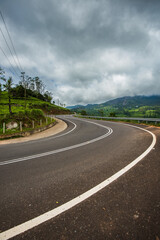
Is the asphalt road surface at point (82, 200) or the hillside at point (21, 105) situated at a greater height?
the hillside at point (21, 105)

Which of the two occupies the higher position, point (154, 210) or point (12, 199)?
point (154, 210)

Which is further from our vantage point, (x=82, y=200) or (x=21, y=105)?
(x=21, y=105)

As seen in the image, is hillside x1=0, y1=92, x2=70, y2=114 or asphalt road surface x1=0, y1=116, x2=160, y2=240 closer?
asphalt road surface x1=0, y1=116, x2=160, y2=240

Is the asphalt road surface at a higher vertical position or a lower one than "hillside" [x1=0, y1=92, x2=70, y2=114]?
lower

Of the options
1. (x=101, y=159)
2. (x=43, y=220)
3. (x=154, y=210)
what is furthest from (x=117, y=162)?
(x=43, y=220)

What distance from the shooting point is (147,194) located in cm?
219

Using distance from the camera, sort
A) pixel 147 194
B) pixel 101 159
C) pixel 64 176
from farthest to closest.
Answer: pixel 101 159, pixel 64 176, pixel 147 194

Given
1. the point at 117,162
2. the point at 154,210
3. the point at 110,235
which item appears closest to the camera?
the point at 110,235

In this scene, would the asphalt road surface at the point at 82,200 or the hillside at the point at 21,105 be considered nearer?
the asphalt road surface at the point at 82,200

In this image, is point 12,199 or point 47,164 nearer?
point 12,199

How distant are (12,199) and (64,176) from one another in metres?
1.30

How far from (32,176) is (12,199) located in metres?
0.82

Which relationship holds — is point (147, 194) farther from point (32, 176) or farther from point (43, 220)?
point (32, 176)

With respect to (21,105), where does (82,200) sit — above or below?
below
